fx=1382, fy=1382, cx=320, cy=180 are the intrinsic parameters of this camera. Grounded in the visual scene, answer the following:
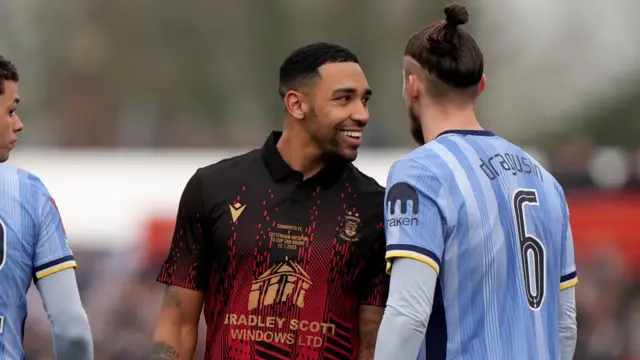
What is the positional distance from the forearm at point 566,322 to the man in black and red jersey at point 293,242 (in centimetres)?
71

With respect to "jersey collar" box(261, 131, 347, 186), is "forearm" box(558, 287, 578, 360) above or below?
below

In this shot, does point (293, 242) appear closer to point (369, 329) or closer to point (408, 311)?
point (369, 329)

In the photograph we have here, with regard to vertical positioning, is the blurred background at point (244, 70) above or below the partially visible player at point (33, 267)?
above

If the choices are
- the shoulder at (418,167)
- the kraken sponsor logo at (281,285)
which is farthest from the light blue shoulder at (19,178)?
the shoulder at (418,167)

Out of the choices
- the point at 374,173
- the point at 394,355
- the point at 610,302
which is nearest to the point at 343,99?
the point at 394,355

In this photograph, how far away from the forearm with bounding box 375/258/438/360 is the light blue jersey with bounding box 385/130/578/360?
0.05m

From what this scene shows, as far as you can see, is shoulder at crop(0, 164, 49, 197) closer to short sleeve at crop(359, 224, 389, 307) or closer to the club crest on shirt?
the club crest on shirt

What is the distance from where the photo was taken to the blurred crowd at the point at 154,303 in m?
13.9

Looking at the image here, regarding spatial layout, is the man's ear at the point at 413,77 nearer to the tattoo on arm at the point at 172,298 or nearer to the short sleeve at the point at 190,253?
the short sleeve at the point at 190,253

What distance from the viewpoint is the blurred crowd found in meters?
13.9

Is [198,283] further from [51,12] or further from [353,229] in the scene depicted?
[51,12]

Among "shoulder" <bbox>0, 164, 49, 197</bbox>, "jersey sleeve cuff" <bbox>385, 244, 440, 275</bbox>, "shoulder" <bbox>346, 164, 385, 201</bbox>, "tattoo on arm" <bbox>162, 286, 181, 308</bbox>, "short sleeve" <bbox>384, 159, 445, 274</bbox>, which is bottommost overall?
"tattoo on arm" <bbox>162, 286, 181, 308</bbox>

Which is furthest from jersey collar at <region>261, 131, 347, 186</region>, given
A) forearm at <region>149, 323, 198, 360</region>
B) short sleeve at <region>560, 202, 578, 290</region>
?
short sleeve at <region>560, 202, 578, 290</region>

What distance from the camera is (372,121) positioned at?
22.6m
